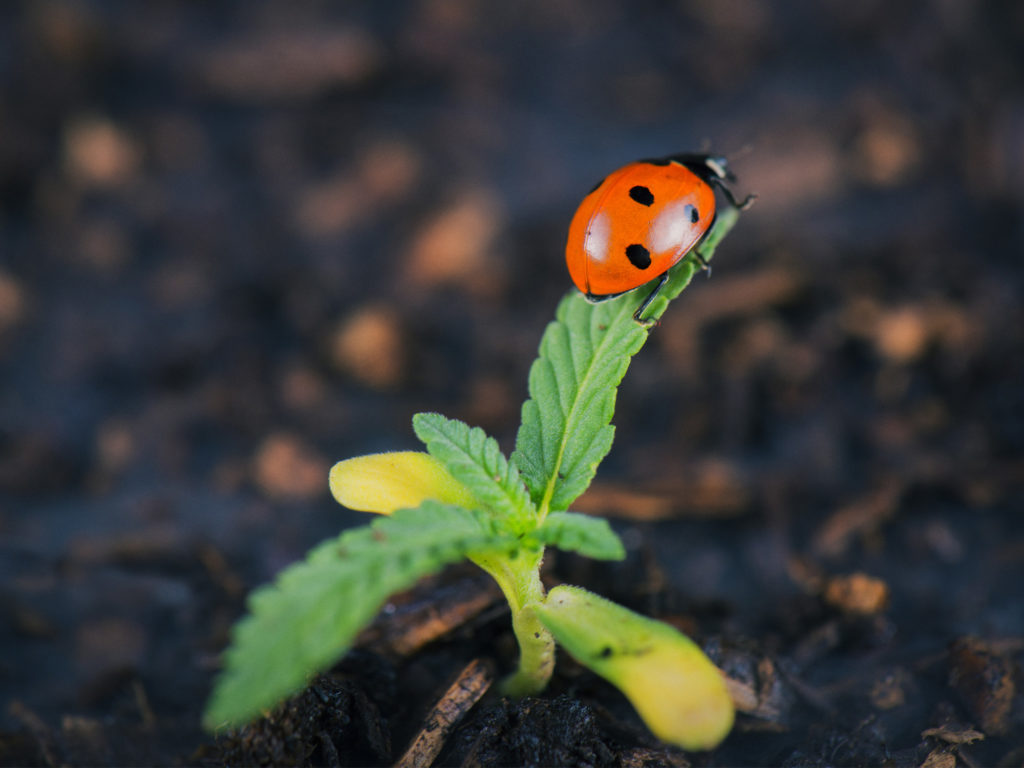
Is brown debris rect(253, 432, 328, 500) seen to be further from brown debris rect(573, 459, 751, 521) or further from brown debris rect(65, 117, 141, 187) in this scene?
brown debris rect(65, 117, 141, 187)

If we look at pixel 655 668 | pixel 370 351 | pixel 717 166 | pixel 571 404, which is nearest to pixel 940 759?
pixel 655 668

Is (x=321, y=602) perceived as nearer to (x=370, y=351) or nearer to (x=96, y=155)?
(x=370, y=351)

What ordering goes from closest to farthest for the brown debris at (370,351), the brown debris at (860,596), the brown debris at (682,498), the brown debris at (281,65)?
the brown debris at (860,596)
the brown debris at (682,498)
the brown debris at (370,351)
the brown debris at (281,65)

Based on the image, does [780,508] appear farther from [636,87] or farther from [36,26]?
[36,26]

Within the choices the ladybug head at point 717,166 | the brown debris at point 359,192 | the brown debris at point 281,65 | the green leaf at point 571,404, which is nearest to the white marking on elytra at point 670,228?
the green leaf at point 571,404

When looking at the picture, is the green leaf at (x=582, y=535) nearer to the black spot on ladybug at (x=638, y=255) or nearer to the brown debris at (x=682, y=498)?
the black spot on ladybug at (x=638, y=255)

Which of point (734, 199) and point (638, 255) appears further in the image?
point (734, 199)

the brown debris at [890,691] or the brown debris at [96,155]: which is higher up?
the brown debris at [96,155]
